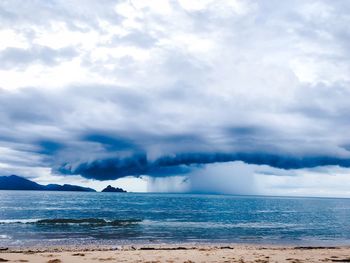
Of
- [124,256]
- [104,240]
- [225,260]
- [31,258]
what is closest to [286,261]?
[225,260]

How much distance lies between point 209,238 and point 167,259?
16708mm

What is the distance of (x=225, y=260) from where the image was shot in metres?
19.4

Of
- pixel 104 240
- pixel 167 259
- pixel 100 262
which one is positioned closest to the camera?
pixel 100 262

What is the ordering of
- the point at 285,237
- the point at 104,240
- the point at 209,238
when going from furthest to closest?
the point at 285,237 < the point at 209,238 < the point at 104,240

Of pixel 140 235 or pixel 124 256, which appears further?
pixel 140 235

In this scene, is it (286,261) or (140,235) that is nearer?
(286,261)

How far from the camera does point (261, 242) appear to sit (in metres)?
33.1

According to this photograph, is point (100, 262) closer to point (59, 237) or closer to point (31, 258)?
point (31, 258)

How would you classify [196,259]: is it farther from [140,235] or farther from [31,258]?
[140,235]

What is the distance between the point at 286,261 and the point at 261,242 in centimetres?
1438

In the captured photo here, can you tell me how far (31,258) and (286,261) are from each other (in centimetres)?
1423

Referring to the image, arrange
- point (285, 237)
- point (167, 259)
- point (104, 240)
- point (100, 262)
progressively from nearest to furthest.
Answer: point (100, 262)
point (167, 259)
point (104, 240)
point (285, 237)

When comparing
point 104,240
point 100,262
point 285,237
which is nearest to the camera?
point 100,262

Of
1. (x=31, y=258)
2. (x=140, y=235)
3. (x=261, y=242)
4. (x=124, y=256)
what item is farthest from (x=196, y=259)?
(x=140, y=235)
